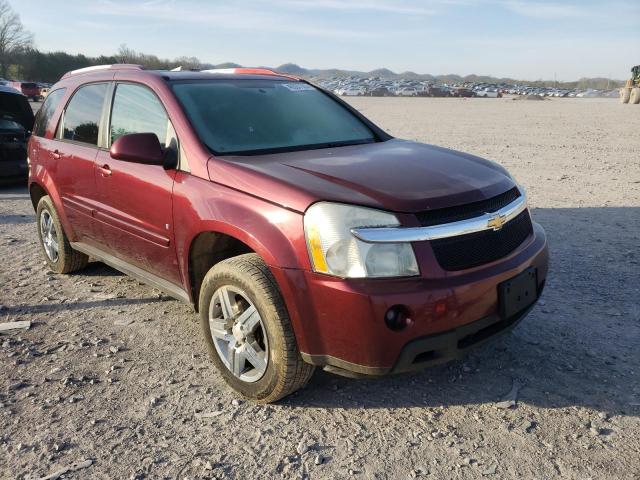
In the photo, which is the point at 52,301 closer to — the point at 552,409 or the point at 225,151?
the point at 225,151

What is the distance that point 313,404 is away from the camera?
122 inches

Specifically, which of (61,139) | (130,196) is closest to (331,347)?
(130,196)

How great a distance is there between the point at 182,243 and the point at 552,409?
2.27m

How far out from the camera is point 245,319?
3049 mm

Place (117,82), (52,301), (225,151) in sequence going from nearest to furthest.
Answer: (225,151) → (117,82) → (52,301)

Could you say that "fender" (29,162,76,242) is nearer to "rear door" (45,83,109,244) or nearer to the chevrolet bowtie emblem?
"rear door" (45,83,109,244)

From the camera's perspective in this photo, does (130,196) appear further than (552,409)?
Yes

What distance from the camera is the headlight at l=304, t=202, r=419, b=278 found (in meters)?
2.58

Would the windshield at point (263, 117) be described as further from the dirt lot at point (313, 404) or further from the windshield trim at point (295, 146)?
the dirt lot at point (313, 404)

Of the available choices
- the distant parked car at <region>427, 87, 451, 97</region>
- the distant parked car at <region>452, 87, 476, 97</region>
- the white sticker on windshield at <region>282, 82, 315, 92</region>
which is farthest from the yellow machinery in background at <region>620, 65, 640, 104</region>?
the white sticker on windshield at <region>282, 82, 315, 92</region>

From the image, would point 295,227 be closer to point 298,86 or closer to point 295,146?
point 295,146

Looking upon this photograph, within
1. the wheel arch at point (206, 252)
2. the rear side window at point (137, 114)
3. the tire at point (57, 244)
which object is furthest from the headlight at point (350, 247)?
the tire at point (57, 244)

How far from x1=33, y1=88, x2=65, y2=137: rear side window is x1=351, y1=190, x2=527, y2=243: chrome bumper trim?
3695 millimetres

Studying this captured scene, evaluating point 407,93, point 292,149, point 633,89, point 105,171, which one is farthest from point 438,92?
point 292,149
